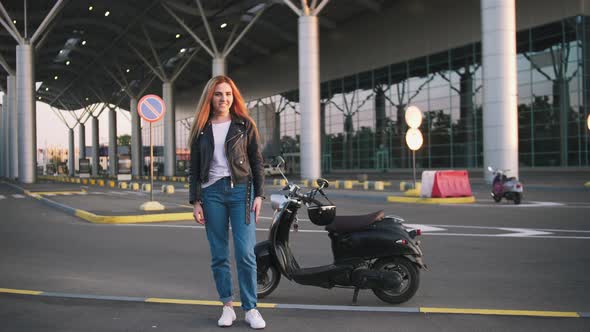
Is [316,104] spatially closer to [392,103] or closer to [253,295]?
[392,103]

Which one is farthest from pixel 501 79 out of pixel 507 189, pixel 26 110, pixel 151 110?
pixel 26 110

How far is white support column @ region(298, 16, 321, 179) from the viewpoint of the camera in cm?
3133

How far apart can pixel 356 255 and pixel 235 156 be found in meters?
1.60

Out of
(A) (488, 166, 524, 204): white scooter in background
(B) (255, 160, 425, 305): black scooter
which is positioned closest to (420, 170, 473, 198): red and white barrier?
(A) (488, 166, 524, 204): white scooter in background

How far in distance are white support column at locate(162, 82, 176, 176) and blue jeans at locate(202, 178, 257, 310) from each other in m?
52.2

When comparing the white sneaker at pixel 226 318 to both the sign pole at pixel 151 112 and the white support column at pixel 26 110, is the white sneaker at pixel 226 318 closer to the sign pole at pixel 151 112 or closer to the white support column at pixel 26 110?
the sign pole at pixel 151 112

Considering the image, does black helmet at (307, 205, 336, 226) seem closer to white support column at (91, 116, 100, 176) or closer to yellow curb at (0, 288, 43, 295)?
yellow curb at (0, 288, 43, 295)

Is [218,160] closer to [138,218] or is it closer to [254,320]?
[254,320]

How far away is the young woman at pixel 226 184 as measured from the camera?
4.29 m

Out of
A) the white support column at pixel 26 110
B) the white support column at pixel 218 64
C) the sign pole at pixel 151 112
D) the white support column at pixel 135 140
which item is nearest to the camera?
the sign pole at pixel 151 112

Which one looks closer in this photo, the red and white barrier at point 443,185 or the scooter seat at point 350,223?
the scooter seat at point 350,223

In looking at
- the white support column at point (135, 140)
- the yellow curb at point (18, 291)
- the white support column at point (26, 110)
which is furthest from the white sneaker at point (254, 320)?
the white support column at point (135, 140)

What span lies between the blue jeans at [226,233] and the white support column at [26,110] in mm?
38602

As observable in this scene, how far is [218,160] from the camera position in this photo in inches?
170
